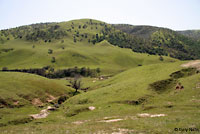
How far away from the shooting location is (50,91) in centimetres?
7200

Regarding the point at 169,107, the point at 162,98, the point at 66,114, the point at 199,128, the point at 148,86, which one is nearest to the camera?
the point at 199,128

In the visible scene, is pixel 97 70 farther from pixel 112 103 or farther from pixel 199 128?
pixel 199 128

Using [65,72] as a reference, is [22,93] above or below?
above

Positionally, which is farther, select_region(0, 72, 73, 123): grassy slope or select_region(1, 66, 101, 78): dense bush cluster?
select_region(1, 66, 101, 78): dense bush cluster

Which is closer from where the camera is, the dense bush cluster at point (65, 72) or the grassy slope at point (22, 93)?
the grassy slope at point (22, 93)

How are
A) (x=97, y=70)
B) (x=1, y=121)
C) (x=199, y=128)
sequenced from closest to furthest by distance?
(x=199, y=128), (x=1, y=121), (x=97, y=70)

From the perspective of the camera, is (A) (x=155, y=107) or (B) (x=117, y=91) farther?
(B) (x=117, y=91)

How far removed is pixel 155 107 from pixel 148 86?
55.3 ft

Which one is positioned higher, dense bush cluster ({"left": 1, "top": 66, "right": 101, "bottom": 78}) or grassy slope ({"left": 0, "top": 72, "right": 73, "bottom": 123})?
grassy slope ({"left": 0, "top": 72, "right": 73, "bottom": 123})

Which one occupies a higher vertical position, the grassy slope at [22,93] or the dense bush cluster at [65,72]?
the grassy slope at [22,93]

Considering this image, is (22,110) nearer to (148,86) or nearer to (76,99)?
(76,99)

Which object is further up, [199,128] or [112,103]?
[199,128]

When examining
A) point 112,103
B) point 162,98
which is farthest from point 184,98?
point 112,103

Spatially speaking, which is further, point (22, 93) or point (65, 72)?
point (65, 72)
